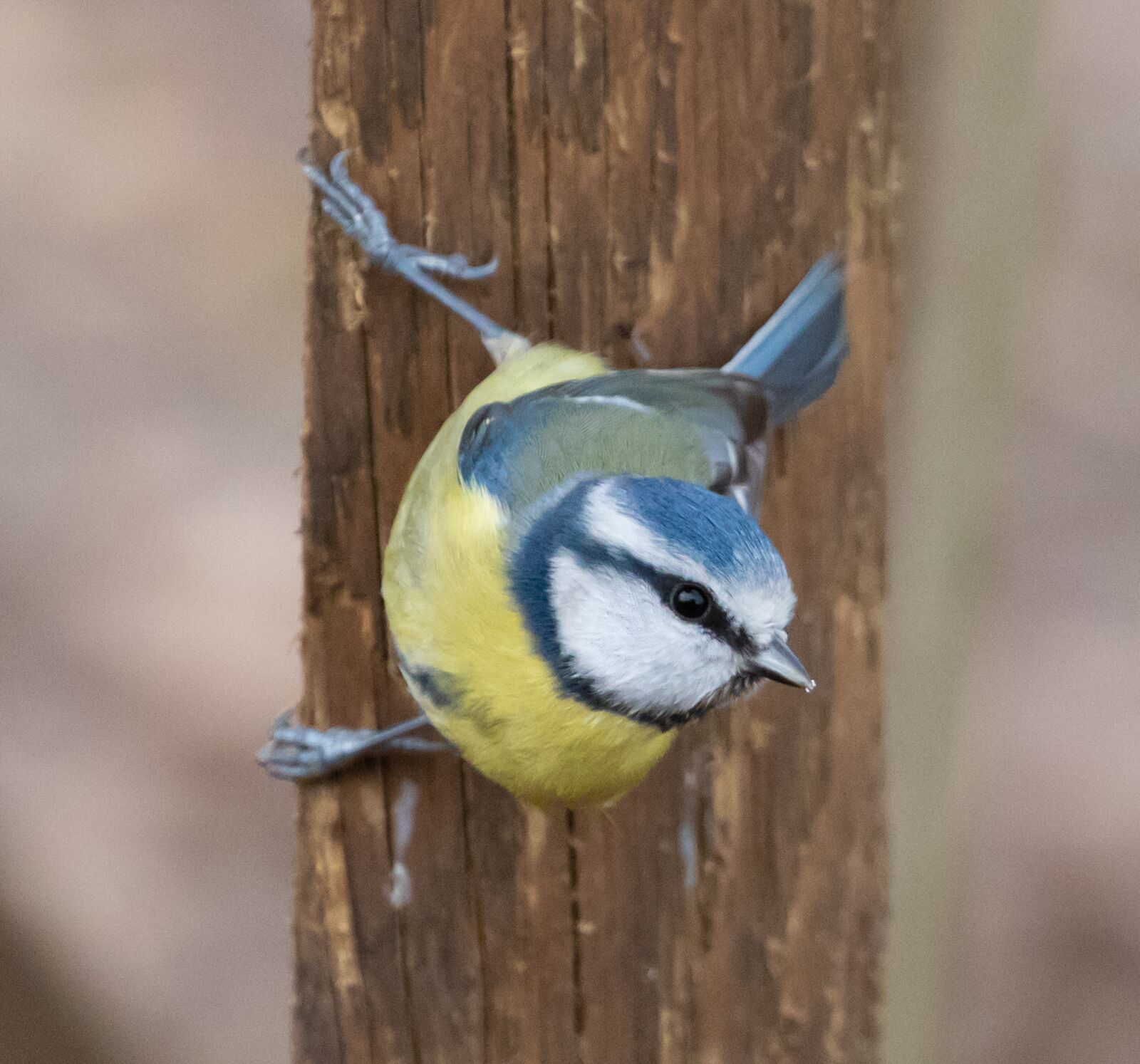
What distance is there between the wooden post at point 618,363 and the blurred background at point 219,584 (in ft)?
0.73

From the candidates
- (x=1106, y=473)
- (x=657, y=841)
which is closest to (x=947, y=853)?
(x=657, y=841)

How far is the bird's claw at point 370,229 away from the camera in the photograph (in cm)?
146

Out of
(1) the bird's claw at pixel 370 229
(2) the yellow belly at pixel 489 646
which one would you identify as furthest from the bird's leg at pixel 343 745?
(1) the bird's claw at pixel 370 229

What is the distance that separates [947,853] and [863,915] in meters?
0.14

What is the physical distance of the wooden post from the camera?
1447 millimetres

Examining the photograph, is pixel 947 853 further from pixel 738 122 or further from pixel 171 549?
pixel 171 549

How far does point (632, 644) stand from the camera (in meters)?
1.35

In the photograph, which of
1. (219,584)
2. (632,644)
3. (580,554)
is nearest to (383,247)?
(580,554)

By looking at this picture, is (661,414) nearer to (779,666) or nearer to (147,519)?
(779,666)

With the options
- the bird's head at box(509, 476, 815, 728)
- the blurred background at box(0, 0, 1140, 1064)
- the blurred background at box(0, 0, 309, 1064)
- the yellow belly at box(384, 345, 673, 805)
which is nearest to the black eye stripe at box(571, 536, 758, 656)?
the bird's head at box(509, 476, 815, 728)

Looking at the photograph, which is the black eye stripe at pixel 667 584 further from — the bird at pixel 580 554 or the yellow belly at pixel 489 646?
the yellow belly at pixel 489 646

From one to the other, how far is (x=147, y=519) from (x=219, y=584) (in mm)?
222

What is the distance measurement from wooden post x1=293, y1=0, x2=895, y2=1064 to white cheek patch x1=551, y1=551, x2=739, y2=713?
0.85ft

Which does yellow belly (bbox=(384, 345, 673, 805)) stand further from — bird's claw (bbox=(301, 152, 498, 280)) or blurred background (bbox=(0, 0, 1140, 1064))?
blurred background (bbox=(0, 0, 1140, 1064))
